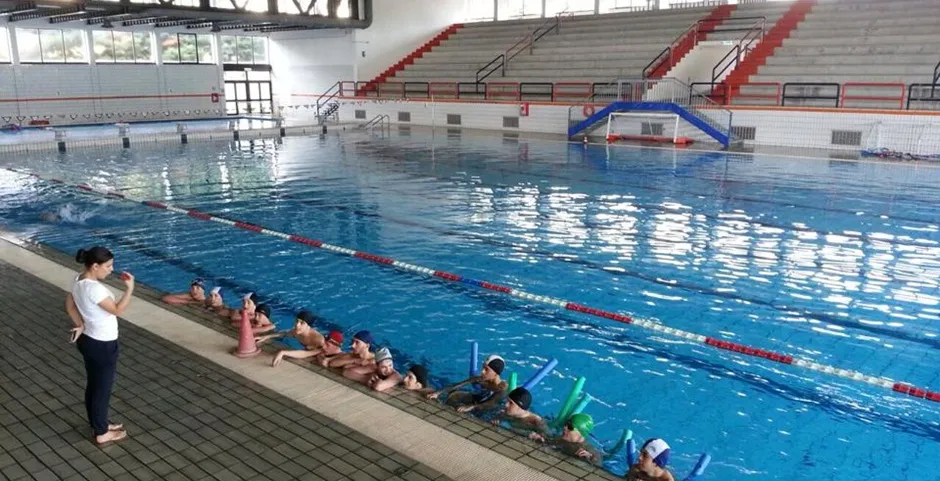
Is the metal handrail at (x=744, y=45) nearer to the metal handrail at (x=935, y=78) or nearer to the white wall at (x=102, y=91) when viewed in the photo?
the metal handrail at (x=935, y=78)

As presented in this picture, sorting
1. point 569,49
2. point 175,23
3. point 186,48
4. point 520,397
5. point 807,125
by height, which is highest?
point 175,23

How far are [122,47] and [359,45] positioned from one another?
10.6 metres

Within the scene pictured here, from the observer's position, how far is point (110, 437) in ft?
13.0

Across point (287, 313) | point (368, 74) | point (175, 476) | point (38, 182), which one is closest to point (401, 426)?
point (175, 476)

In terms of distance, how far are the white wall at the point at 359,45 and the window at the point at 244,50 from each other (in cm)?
63

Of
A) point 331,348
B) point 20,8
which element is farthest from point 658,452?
point 20,8

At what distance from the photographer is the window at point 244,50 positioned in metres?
36.1

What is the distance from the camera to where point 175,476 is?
12.0 ft

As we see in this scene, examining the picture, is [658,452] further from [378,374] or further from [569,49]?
[569,49]

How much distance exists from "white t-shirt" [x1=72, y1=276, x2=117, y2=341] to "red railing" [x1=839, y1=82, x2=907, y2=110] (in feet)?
65.5

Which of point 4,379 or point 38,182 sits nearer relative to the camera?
point 4,379

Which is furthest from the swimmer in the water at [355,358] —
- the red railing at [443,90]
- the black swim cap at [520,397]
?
the red railing at [443,90]

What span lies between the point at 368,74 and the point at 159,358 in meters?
30.3

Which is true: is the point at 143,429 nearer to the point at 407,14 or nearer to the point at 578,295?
the point at 578,295
